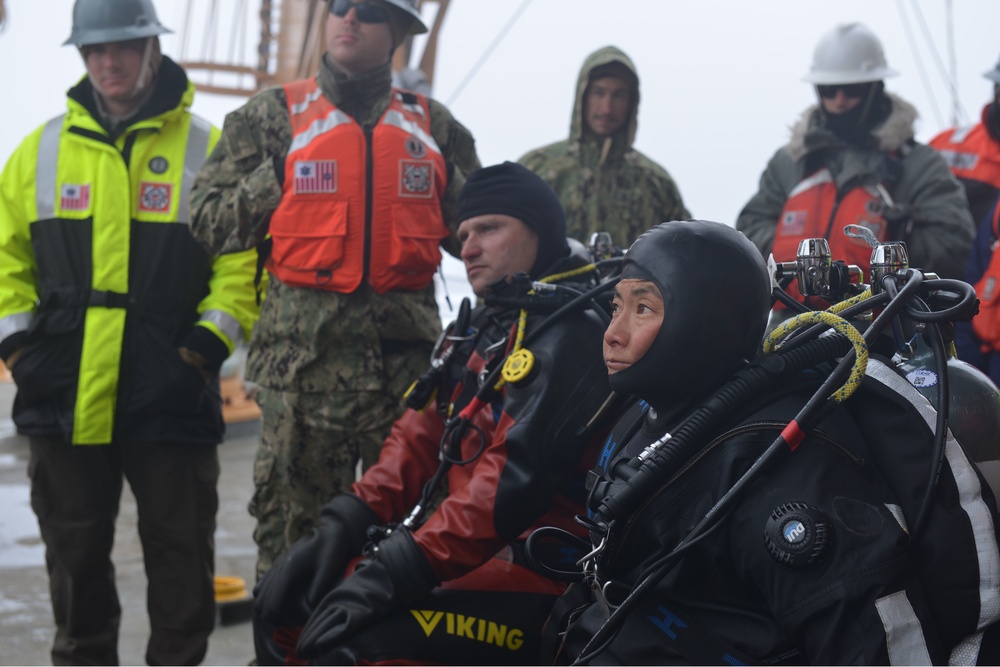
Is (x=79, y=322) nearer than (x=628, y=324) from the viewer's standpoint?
No

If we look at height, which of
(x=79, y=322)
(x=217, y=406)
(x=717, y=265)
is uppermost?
(x=717, y=265)

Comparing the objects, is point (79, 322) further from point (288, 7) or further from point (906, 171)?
point (288, 7)

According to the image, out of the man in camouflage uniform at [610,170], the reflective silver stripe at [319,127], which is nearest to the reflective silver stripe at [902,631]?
the reflective silver stripe at [319,127]

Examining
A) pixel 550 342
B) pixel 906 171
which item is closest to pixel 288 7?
pixel 906 171

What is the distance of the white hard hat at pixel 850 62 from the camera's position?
4094mm

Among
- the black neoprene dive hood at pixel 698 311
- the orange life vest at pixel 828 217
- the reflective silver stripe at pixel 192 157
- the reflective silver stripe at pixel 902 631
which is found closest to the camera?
the reflective silver stripe at pixel 902 631

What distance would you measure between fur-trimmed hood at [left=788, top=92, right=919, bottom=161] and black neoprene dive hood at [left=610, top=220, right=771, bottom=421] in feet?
7.60

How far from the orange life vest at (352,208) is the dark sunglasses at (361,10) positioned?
0.90 feet

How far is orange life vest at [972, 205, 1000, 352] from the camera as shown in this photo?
3793mm

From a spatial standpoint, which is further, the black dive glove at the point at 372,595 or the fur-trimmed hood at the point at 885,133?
the fur-trimmed hood at the point at 885,133

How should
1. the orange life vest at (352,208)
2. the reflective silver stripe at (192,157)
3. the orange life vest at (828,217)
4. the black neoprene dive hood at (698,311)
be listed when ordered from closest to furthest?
the black neoprene dive hood at (698,311)
the orange life vest at (352,208)
the reflective silver stripe at (192,157)
the orange life vest at (828,217)

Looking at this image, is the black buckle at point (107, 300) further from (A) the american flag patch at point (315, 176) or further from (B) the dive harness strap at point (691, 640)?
(B) the dive harness strap at point (691, 640)

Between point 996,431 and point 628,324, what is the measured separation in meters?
0.66

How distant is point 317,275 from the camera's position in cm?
319
